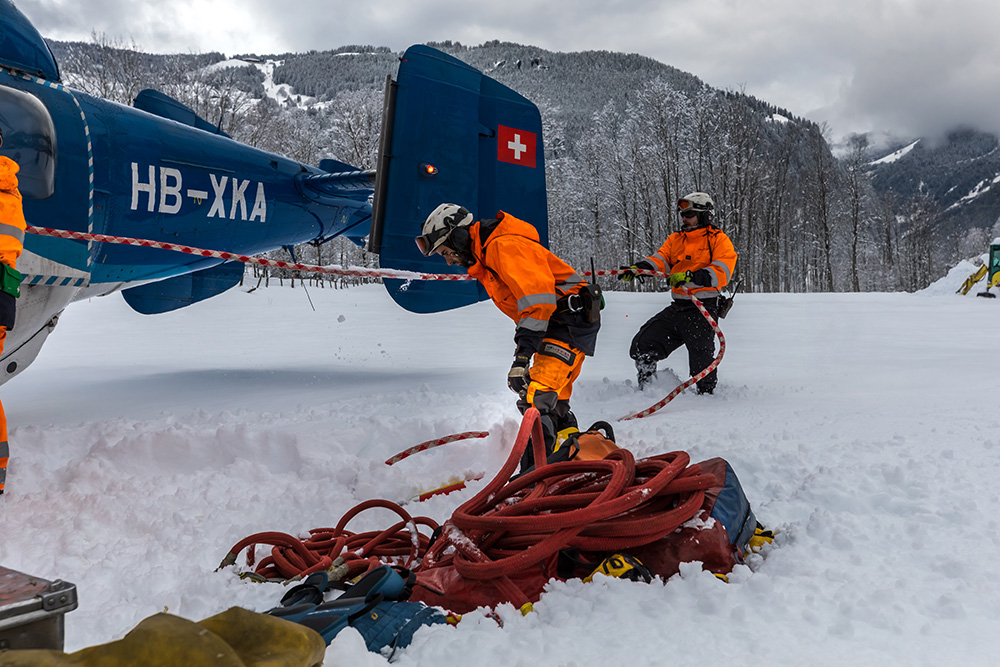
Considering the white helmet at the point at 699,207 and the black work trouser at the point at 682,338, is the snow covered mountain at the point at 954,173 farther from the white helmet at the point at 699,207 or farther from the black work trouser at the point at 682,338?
the black work trouser at the point at 682,338

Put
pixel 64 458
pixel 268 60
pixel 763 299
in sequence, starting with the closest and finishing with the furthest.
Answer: pixel 64 458 → pixel 763 299 → pixel 268 60

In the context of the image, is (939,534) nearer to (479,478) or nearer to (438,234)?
(479,478)

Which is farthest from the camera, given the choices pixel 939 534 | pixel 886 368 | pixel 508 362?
pixel 508 362

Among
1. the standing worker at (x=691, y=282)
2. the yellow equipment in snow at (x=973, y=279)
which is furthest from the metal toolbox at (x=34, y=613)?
the yellow equipment in snow at (x=973, y=279)

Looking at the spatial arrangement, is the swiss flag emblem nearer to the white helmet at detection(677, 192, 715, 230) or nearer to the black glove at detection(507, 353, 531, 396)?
the white helmet at detection(677, 192, 715, 230)

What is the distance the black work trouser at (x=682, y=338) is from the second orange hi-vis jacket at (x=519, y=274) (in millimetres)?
2456

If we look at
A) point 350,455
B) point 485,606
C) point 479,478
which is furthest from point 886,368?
point 485,606

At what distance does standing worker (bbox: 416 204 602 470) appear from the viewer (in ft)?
11.6

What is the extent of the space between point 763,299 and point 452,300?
46.1ft

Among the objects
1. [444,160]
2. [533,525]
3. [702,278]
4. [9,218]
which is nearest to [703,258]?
[702,278]

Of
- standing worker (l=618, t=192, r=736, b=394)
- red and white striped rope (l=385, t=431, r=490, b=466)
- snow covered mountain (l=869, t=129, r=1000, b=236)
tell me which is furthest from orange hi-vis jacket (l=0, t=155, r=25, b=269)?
snow covered mountain (l=869, t=129, r=1000, b=236)

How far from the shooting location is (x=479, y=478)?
3.73 metres

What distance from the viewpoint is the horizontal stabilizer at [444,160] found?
20.8ft

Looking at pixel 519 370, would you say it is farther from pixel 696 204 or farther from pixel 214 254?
pixel 696 204
